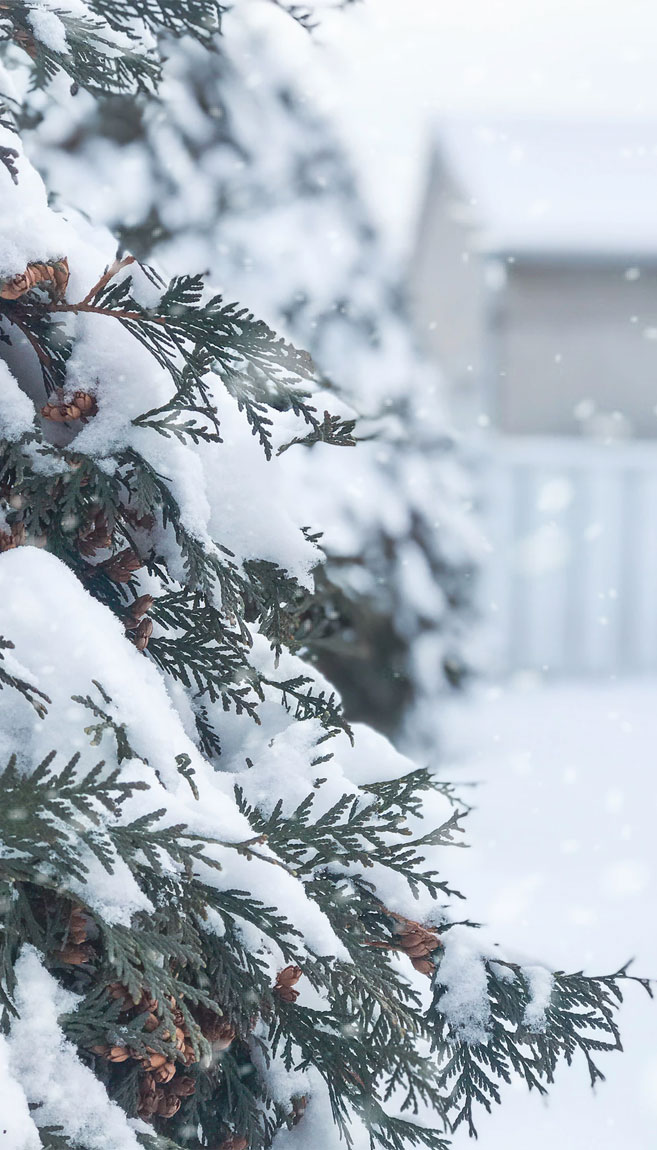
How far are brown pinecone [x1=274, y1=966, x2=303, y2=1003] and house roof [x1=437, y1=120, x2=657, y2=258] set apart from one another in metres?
9.66

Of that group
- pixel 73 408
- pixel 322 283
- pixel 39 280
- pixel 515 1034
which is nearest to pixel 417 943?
pixel 515 1034

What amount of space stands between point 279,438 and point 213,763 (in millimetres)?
498

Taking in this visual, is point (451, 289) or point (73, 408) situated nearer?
point (73, 408)

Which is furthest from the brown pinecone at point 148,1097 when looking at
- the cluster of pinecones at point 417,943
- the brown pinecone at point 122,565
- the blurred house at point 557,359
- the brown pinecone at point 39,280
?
the blurred house at point 557,359

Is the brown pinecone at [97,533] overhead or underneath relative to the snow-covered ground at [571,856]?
underneath

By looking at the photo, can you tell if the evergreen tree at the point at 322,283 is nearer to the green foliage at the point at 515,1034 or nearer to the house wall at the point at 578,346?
the green foliage at the point at 515,1034

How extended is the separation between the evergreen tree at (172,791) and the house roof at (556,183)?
938 cm

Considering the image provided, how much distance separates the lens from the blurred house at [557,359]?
929cm

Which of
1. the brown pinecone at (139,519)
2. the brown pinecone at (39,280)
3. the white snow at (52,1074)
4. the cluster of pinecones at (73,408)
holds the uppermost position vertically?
the brown pinecone at (39,280)

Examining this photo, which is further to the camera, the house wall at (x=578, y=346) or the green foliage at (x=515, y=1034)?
the house wall at (x=578, y=346)

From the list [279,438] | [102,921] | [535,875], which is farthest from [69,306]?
[535,875]

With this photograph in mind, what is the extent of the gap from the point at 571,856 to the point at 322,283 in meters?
3.29

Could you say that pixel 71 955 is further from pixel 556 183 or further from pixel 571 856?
pixel 556 183

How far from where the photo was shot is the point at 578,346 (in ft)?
39.7
